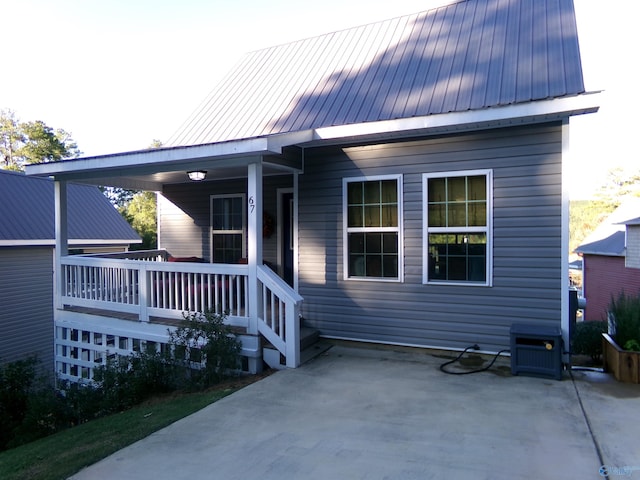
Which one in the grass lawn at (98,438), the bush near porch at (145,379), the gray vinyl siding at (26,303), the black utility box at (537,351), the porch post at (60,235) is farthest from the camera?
the gray vinyl siding at (26,303)

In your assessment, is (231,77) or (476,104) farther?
(231,77)

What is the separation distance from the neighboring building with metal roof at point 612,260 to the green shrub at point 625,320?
11052 millimetres

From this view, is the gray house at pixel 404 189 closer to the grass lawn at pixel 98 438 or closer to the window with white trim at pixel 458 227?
the window with white trim at pixel 458 227

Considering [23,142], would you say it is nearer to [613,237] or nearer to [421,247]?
[421,247]

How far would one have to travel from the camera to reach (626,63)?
107 feet

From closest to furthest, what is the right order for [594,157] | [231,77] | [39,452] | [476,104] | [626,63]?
[39,452], [476,104], [231,77], [626,63], [594,157]

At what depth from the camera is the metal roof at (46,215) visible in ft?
42.0

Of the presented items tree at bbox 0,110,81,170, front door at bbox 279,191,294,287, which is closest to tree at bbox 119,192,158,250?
tree at bbox 0,110,81,170

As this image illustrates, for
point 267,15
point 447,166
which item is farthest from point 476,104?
point 267,15

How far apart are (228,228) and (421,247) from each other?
4.11 meters

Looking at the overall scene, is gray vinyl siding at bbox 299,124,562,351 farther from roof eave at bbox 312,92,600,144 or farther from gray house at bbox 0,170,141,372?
gray house at bbox 0,170,141,372

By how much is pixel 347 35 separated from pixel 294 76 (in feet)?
4.92

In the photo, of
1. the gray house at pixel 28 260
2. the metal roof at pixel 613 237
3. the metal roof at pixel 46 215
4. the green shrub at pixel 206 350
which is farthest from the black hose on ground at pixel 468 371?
the metal roof at pixel 613 237

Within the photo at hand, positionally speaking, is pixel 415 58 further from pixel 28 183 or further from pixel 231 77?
pixel 28 183
